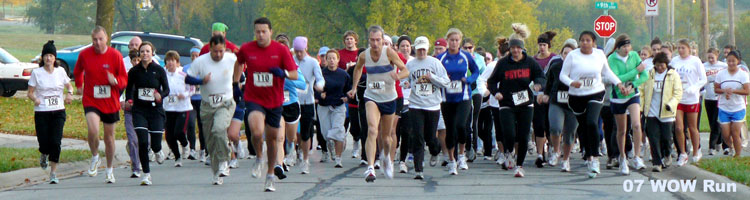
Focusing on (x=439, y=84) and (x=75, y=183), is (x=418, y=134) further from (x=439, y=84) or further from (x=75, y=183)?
(x=75, y=183)

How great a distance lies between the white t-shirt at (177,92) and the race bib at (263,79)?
12.9 ft

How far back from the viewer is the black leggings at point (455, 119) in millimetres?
12656

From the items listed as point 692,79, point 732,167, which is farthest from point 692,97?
point 732,167

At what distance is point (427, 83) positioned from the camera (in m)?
12.0

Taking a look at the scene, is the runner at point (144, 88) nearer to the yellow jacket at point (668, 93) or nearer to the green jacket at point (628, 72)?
the green jacket at point (628, 72)

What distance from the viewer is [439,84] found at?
12070 mm

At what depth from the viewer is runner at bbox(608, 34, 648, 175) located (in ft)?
41.7

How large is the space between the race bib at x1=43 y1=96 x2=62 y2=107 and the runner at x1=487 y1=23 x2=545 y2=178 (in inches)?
190

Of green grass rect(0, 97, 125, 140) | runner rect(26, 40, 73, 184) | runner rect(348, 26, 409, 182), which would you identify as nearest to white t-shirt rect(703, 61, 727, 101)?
runner rect(348, 26, 409, 182)

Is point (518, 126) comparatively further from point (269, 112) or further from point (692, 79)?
point (269, 112)

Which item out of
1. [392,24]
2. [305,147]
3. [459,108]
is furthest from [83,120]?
[392,24]

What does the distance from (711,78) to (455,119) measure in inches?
207

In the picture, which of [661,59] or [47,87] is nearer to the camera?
[47,87]

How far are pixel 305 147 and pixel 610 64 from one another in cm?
365
